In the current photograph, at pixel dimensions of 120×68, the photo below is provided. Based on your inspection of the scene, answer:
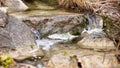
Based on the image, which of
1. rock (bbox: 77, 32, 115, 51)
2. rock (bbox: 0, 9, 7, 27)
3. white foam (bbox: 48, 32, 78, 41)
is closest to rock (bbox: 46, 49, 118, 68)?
rock (bbox: 77, 32, 115, 51)

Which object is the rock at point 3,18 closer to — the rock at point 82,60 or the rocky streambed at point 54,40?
the rocky streambed at point 54,40

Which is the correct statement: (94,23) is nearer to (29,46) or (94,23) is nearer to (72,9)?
(72,9)

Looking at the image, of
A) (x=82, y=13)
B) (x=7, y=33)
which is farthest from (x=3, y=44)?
(x=82, y=13)

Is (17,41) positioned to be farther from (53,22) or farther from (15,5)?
(15,5)

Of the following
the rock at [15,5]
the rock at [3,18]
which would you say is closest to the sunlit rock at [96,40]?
the rock at [3,18]

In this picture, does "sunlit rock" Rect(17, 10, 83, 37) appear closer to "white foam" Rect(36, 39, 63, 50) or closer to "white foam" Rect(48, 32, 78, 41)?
"white foam" Rect(48, 32, 78, 41)
